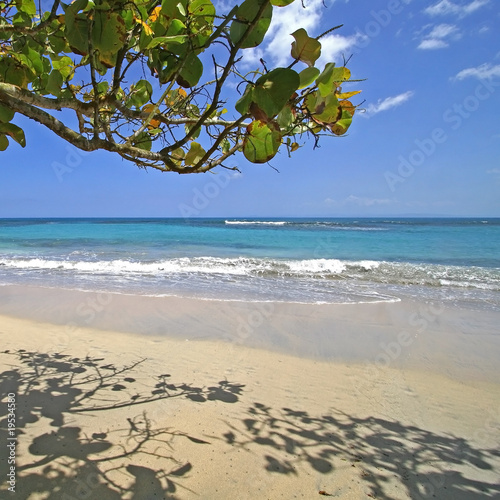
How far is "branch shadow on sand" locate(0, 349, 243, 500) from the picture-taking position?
2117 millimetres

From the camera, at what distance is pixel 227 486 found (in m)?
2.23

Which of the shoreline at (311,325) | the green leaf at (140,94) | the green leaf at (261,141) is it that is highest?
the green leaf at (140,94)

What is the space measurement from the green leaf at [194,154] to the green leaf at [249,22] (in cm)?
63

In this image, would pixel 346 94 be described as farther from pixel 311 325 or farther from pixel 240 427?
pixel 311 325

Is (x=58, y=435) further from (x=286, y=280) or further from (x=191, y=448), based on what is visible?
(x=286, y=280)

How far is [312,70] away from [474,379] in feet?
14.6

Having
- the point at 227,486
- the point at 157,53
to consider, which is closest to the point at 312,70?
the point at 157,53

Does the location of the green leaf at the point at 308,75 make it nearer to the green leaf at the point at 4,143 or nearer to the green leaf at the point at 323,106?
the green leaf at the point at 323,106

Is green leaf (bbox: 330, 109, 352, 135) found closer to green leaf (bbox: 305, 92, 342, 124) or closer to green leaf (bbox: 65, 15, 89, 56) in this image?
green leaf (bbox: 305, 92, 342, 124)

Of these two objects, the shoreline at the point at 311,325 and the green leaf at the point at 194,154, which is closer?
the green leaf at the point at 194,154

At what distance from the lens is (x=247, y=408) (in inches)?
126

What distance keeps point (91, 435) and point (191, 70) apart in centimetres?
258

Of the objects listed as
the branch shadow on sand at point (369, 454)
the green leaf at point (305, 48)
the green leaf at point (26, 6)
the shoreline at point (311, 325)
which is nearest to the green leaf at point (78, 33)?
the green leaf at point (305, 48)

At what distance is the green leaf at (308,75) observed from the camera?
39.2 inches
